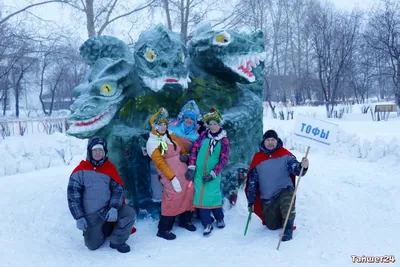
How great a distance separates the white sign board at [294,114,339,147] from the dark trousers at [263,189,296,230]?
1.84 ft

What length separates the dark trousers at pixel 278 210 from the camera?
3.52 meters

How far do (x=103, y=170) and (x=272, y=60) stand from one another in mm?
26200

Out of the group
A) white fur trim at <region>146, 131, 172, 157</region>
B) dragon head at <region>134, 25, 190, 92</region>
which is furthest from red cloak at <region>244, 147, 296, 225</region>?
dragon head at <region>134, 25, 190, 92</region>

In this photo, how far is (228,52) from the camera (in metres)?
4.28

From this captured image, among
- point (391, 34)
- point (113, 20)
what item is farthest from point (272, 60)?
point (113, 20)

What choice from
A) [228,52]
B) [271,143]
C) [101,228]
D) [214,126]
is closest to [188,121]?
[214,126]

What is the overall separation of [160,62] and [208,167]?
123 centimetres

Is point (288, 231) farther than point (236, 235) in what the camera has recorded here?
No

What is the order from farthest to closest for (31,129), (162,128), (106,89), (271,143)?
1. (31,129)
2. (106,89)
3. (162,128)
4. (271,143)

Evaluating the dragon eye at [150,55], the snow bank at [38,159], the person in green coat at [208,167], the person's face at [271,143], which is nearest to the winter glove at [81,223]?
the person in green coat at [208,167]

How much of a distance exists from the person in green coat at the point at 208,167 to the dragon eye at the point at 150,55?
0.85 m

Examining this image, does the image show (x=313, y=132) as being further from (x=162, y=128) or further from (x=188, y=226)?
(x=188, y=226)

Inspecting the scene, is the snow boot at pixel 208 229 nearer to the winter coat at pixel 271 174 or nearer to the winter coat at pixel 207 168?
the winter coat at pixel 207 168

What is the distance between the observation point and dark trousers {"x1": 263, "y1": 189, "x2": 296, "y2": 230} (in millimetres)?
3518
